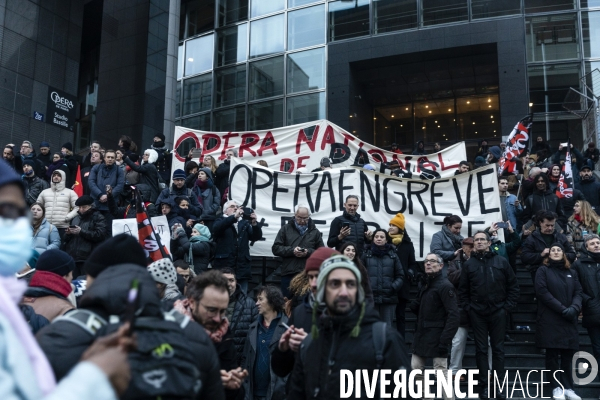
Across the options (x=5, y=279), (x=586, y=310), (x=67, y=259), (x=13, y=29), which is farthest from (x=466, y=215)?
(x=13, y=29)

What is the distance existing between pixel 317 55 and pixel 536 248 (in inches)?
697

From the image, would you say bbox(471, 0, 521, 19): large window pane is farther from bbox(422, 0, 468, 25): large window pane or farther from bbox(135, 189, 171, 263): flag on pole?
bbox(135, 189, 171, 263): flag on pole

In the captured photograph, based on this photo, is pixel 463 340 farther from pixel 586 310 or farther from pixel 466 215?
pixel 466 215

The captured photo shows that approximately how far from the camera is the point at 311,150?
1351 cm

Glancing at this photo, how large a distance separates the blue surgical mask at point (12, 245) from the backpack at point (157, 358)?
0.39m

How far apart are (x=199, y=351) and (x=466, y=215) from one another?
8.97 metres

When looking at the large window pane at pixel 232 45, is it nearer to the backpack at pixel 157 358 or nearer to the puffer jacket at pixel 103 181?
the puffer jacket at pixel 103 181

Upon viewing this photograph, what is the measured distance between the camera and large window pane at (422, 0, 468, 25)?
76.2ft

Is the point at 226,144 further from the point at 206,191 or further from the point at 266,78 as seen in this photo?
the point at 266,78

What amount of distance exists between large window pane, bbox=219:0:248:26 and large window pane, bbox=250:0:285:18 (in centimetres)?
45

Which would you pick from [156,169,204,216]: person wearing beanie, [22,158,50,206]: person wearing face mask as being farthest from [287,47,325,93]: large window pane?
[156,169,204,216]: person wearing beanie

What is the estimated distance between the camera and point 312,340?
11.2 ft

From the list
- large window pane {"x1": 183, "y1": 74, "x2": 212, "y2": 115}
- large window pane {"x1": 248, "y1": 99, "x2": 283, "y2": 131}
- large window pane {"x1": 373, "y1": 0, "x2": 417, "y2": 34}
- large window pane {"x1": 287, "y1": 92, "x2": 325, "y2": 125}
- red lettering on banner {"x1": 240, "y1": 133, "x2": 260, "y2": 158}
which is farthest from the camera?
large window pane {"x1": 183, "y1": 74, "x2": 212, "y2": 115}

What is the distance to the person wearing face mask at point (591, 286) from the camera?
8.05 m
